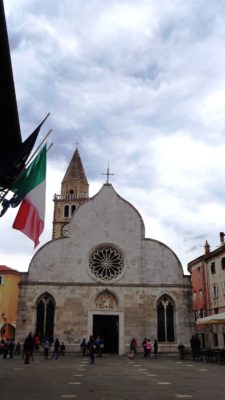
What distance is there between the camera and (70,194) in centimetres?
6831

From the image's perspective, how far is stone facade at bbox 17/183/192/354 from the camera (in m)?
29.6

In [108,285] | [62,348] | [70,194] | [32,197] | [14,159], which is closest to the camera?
[14,159]

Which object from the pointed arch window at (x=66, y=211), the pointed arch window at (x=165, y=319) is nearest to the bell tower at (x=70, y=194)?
the pointed arch window at (x=66, y=211)

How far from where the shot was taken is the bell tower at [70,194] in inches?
2613

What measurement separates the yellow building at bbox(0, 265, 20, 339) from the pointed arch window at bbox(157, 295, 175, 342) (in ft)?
74.1

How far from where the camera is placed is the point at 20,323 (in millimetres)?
29125

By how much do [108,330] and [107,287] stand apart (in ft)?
10.8

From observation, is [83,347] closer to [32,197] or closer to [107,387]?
[107,387]

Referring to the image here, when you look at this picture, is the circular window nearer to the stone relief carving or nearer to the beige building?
the stone relief carving

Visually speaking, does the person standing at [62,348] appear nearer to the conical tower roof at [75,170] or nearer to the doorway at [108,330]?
the doorway at [108,330]

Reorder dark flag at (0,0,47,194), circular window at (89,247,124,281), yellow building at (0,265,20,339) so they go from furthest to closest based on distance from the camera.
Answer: yellow building at (0,265,20,339)
circular window at (89,247,124,281)
dark flag at (0,0,47,194)

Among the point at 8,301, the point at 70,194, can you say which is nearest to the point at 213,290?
the point at 8,301

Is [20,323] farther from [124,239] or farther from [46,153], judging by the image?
[46,153]

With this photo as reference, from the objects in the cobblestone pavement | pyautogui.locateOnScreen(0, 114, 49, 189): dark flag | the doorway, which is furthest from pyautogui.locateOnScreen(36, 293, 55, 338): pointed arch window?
pyautogui.locateOnScreen(0, 114, 49, 189): dark flag
